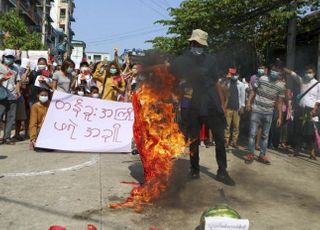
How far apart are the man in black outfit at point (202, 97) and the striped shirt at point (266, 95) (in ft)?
Answer: 6.11

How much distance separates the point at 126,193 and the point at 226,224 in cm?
209

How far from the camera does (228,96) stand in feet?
32.3

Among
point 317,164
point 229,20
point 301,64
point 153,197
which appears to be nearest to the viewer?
Answer: point 153,197

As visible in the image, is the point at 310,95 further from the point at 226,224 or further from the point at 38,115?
the point at 226,224

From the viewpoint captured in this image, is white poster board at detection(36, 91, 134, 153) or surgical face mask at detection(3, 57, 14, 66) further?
surgical face mask at detection(3, 57, 14, 66)

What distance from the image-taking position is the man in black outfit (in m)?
6.27

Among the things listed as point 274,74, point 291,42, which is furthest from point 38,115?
point 291,42

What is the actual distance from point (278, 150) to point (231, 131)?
1.10m

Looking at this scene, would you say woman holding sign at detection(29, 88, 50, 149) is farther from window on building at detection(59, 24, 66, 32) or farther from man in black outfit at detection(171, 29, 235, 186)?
window on building at detection(59, 24, 66, 32)

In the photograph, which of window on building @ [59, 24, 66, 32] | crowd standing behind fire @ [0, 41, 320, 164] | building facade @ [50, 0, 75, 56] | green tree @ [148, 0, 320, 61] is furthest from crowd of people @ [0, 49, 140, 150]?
window on building @ [59, 24, 66, 32]

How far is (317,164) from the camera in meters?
8.77

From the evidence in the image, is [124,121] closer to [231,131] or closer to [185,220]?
[231,131]

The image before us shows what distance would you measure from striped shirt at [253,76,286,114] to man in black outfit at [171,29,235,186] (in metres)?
1.86

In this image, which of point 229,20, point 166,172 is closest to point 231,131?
point 166,172
